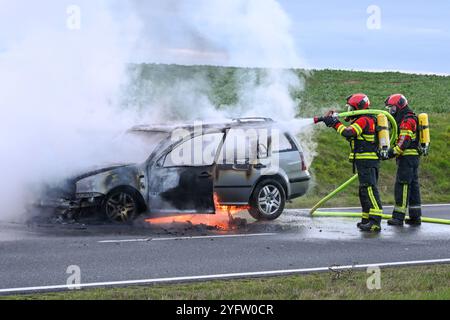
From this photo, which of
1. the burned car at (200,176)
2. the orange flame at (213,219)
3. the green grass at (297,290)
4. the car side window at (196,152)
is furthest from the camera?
the orange flame at (213,219)

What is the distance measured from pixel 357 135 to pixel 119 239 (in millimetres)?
3945

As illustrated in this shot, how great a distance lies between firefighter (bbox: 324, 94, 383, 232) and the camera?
12836 mm

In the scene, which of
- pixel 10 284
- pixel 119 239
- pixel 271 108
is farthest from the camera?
pixel 271 108

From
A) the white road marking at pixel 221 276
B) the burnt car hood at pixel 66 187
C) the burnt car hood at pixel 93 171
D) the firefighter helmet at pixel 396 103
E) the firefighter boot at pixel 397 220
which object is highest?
the firefighter helmet at pixel 396 103

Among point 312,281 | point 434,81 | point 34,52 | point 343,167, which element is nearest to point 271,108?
point 34,52

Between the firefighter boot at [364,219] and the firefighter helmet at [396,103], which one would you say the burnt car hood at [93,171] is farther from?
the firefighter helmet at [396,103]

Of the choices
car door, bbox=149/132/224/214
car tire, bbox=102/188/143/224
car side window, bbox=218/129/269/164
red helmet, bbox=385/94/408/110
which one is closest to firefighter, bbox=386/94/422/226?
red helmet, bbox=385/94/408/110

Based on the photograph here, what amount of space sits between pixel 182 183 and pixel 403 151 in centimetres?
357

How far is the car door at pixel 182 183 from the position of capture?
12.6 meters

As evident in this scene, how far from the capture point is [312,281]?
340 inches

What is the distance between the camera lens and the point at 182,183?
1270 centimetres

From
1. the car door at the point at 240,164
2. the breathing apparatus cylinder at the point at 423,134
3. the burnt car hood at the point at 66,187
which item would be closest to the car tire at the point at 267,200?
the car door at the point at 240,164

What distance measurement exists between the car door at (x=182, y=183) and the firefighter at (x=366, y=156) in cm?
202
